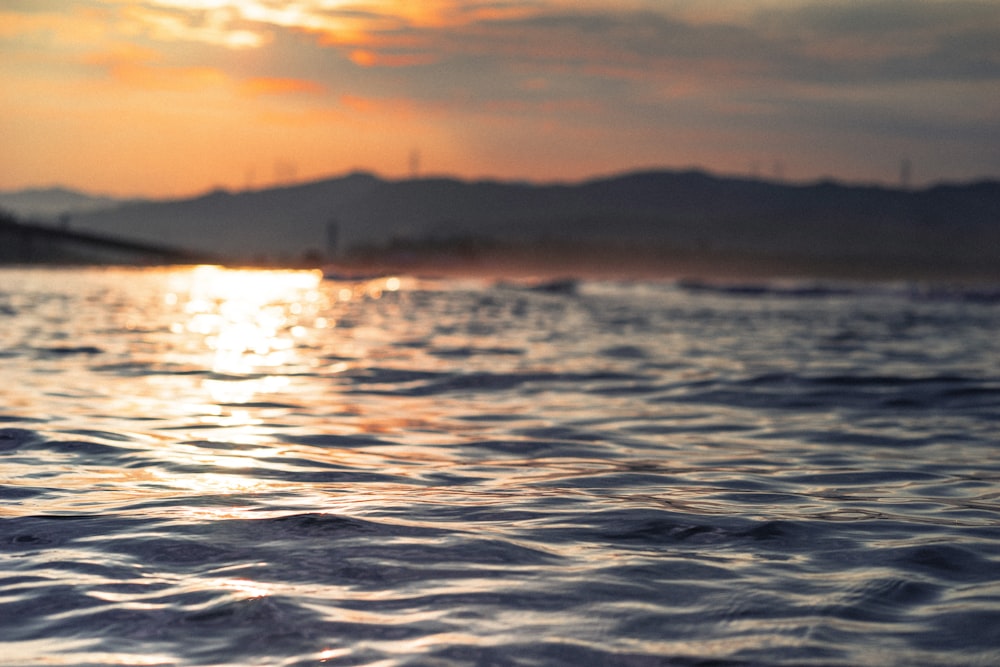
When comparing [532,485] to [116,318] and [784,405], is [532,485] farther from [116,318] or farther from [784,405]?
[116,318]

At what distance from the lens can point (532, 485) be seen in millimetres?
7145

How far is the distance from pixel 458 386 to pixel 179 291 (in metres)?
31.1

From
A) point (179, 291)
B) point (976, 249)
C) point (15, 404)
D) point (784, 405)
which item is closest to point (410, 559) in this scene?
point (15, 404)

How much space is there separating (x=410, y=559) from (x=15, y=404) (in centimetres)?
661

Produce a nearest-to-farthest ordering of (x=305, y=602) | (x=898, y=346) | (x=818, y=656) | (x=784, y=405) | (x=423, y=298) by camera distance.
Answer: (x=818, y=656)
(x=305, y=602)
(x=784, y=405)
(x=898, y=346)
(x=423, y=298)

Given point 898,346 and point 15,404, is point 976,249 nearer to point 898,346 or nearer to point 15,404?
point 898,346

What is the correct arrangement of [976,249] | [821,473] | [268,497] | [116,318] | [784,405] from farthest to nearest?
[976,249], [116,318], [784,405], [821,473], [268,497]

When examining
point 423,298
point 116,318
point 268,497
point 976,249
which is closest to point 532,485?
point 268,497

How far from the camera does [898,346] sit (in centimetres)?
1995

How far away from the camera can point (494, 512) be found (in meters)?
6.22

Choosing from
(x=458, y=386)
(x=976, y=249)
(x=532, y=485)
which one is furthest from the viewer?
(x=976, y=249)

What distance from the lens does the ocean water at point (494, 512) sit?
4133 mm

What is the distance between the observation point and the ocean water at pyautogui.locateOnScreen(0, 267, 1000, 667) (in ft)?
13.6

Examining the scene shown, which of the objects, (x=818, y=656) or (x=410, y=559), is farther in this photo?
(x=410, y=559)
